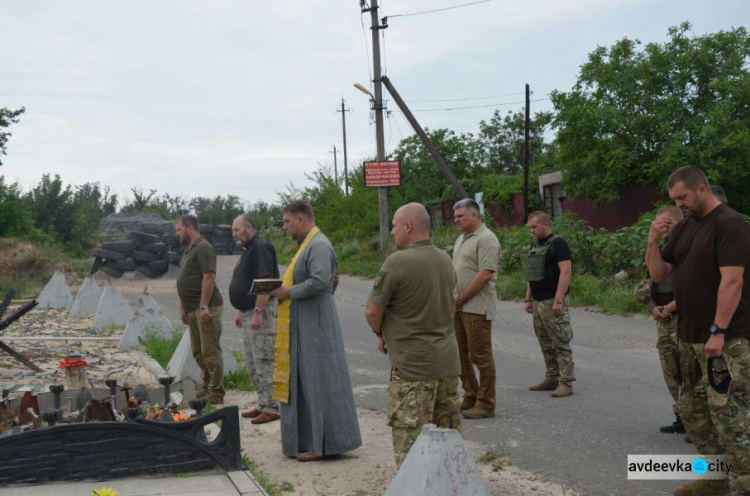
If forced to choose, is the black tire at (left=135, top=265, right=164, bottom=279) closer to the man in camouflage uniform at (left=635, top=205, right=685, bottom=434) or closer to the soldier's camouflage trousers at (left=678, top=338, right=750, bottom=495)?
the man in camouflage uniform at (left=635, top=205, right=685, bottom=434)

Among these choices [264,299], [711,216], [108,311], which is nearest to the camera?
[711,216]

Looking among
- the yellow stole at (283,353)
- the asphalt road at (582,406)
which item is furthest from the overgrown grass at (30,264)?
the yellow stole at (283,353)

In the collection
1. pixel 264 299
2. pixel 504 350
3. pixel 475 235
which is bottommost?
pixel 504 350

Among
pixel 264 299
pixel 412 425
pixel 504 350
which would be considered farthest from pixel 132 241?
pixel 412 425

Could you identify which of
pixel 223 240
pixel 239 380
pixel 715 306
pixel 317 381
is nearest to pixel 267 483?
pixel 317 381

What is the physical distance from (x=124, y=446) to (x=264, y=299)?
7.25 ft

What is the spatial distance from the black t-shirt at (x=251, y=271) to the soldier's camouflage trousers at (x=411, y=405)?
10.1 feet

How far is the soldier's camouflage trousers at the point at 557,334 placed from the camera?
829cm

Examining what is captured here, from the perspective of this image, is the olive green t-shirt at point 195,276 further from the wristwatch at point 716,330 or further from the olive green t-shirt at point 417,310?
the wristwatch at point 716,330

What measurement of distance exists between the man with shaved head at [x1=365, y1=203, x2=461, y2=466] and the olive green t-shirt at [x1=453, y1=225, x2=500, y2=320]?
93.3 inches

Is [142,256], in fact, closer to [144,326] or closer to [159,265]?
[159,265]

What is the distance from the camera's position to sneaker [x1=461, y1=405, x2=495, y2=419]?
7.70m

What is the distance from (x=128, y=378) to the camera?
32.7 feet

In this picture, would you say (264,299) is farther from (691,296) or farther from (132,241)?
(132,241)
